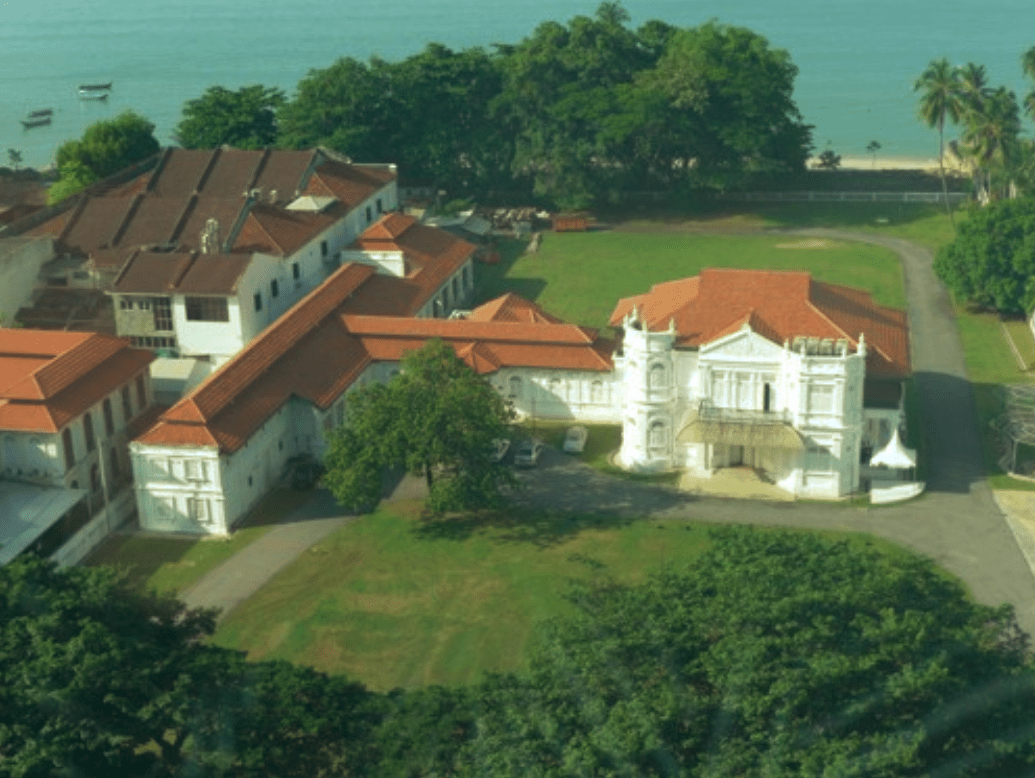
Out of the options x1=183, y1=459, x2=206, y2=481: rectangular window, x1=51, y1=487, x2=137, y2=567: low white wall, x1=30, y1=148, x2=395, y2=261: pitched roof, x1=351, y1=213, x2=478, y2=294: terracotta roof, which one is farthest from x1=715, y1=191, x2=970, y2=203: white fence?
x1=51, y1=487, x2=137, y2=567: low white wall

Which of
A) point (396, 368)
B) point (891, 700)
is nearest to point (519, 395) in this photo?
point (396, 368)

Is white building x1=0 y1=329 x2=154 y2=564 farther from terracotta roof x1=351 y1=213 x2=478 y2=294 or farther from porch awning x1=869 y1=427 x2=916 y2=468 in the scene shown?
porch awning x1=869 y1=427 x2=916 y2=468

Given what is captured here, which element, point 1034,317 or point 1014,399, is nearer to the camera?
point 1014,399

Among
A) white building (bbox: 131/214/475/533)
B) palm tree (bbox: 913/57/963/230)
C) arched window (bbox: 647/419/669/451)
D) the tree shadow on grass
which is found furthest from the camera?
palm tree (bbox: 913/57/963/230)

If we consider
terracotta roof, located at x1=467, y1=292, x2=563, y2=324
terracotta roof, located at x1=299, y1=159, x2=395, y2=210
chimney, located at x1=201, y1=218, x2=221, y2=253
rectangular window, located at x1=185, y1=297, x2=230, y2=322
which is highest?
terracotta roof, located at x1=299, y1=159, x2=395, y2=210

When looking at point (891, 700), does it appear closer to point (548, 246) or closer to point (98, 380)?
point (98, 380)

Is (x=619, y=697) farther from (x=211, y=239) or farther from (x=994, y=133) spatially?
(x=994, y=133)
